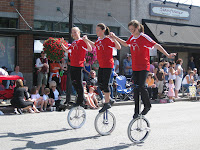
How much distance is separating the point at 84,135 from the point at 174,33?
15243mm

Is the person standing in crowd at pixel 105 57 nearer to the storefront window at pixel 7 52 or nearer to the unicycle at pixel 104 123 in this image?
the unicycle at pixel 104 123

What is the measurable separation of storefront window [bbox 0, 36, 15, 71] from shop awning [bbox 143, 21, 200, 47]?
8345 mm

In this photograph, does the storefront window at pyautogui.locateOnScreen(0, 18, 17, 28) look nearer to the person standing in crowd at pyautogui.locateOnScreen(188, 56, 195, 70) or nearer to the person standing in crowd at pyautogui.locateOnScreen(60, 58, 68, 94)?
the person standing in crowd at pyautogui.locateOnScreen(60, 58, 68, 94)

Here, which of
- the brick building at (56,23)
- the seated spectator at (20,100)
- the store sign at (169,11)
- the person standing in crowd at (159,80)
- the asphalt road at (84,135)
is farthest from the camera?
the store sign at (169,11)

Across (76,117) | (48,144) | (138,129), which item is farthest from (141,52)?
(48,144)

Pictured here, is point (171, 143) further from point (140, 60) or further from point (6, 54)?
point (6, 54)

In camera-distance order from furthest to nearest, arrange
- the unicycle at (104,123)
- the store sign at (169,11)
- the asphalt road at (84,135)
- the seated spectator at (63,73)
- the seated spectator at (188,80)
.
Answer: the store sign at (169,11) < the seated spectator at (188,80) < the seated spectator at (63,73) < the unicycle at (104,123) < the asphalt road at (84,135)

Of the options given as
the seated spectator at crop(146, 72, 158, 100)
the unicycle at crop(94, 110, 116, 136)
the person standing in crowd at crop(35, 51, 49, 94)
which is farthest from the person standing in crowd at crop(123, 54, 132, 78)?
the unicycle at crop(94, 110, 116, 136)

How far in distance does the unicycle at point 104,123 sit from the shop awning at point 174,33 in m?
12.6

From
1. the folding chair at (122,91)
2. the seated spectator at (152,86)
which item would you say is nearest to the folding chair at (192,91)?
the seated spectator at (152,86)

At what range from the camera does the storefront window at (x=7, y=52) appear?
591 inches

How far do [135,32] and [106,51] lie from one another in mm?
807

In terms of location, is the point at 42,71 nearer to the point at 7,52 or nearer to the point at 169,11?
the point at 7,52

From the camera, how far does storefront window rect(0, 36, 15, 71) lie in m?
15.0
